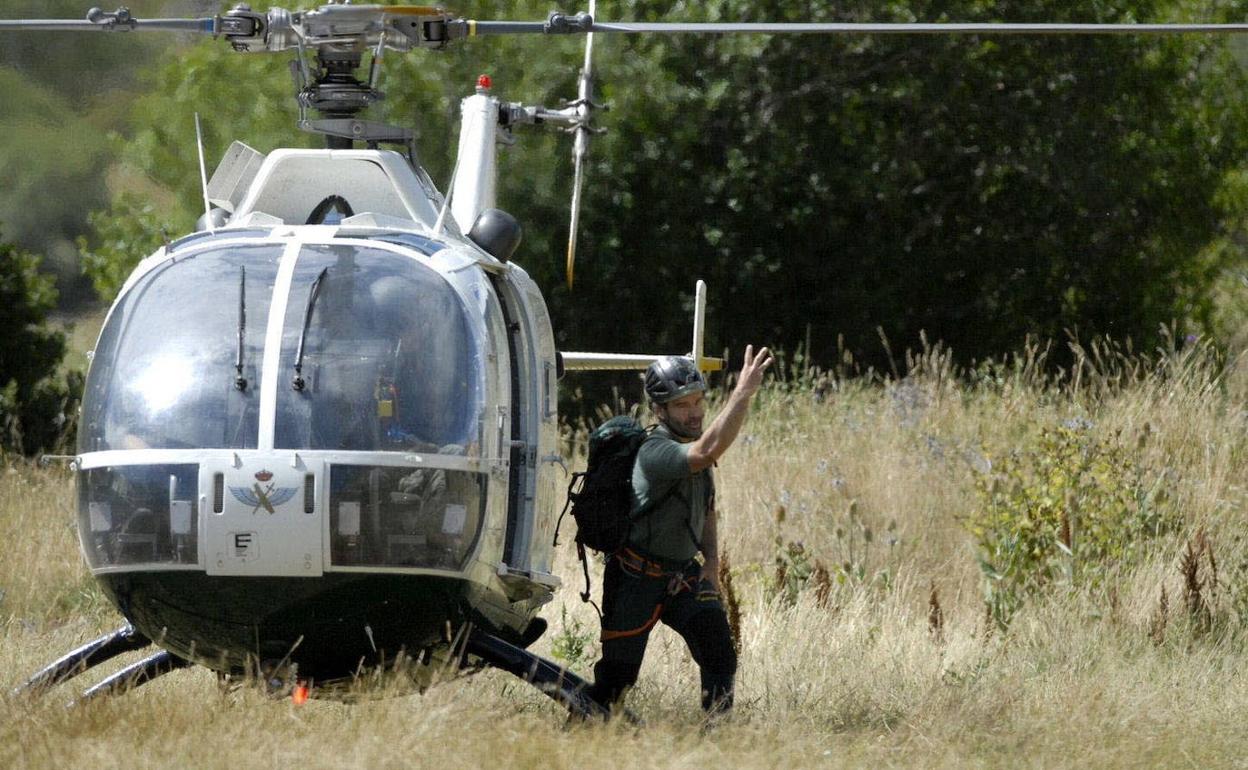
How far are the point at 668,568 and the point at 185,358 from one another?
2004 mm

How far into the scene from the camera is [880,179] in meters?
20.3

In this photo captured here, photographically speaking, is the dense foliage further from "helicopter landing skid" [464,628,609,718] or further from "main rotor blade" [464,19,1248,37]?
"helicopter landing skid" [464,628,609,718]

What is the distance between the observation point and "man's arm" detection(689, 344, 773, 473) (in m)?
6.34

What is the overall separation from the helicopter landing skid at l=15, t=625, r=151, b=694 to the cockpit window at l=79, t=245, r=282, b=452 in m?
1.02

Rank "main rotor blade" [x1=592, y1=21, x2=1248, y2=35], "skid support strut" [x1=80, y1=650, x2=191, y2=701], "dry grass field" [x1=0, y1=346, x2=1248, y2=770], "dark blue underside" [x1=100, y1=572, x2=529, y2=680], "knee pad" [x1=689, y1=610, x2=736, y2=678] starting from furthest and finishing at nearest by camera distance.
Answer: "knee pad" [x1=689, y1=610, x2=736, y2=678] < "skid support strut" [x1=80, y1=650, x2=191, y2=701] < "main rotor blade" [x1=592, y1=21, x2=1248, y2=35] < "dry grass field" [x1=0, y1=346, x2=1248, y2=770] < "dark blue underside" [x1=100, y1=572, x2=529, y2=680]

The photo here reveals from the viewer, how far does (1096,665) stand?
348 inches

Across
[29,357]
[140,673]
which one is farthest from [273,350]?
[29,357]

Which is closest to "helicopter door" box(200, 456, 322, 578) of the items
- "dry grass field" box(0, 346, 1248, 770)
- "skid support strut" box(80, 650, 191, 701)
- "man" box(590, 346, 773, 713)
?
"dry grass field" box(0, 346, 1248, 770)

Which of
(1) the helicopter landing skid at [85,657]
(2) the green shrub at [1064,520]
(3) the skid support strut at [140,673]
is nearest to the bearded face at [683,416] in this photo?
(3) the skid support strut at [140,673]

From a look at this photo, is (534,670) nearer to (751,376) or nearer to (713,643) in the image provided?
(713,643)

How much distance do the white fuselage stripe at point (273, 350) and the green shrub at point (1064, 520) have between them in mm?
5110

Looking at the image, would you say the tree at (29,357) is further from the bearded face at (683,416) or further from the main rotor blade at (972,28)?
the main rotor blade at (972,28)

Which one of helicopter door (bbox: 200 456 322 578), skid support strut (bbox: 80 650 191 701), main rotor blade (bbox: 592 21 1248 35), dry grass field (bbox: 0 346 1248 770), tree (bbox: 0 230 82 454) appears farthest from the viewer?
tree (bbox: 0 230 82 454)

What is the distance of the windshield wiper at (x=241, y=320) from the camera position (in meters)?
5.80
